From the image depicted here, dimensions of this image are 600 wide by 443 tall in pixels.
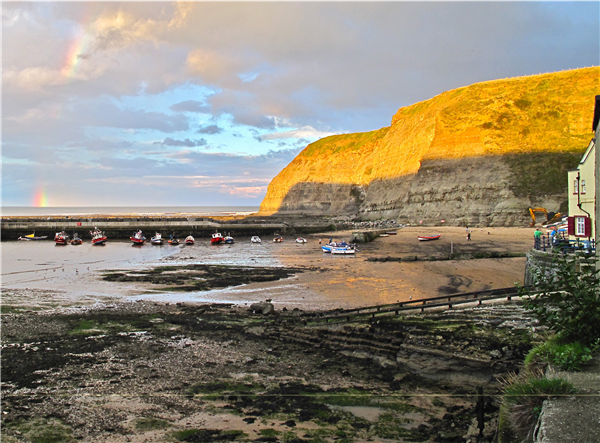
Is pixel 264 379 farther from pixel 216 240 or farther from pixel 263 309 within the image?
pixel 216 240

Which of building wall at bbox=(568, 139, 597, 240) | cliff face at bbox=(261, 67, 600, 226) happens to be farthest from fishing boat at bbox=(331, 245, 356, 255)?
cliff face at bbox=(261, 67, 600, 226)

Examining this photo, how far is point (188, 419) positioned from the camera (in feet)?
32.4

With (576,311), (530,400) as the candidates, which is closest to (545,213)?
(576,311)

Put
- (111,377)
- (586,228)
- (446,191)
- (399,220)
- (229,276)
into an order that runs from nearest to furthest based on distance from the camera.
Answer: (111,377)
(586,228)
(229,276)
(446,191)
(399,220)

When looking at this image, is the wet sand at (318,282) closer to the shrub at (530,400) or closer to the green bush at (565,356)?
the green bush at (565,356)

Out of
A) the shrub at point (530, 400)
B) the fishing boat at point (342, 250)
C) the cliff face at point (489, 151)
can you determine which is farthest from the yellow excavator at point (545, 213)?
the shrub at point (530, 400)

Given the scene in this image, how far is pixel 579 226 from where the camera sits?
24891 millimetres

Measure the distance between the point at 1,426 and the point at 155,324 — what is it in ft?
29.7

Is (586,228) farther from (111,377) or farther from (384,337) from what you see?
(111,377)

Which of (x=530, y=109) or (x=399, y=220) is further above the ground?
(x=530, y=109)

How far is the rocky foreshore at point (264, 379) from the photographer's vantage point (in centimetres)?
937

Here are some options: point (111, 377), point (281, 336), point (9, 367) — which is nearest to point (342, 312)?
point (281, 336)

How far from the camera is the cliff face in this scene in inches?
2986

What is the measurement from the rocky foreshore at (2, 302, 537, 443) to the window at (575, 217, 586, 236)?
12.6 m
